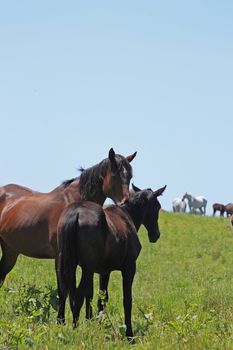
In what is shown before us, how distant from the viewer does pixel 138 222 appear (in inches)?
360

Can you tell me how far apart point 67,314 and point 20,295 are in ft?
3.06

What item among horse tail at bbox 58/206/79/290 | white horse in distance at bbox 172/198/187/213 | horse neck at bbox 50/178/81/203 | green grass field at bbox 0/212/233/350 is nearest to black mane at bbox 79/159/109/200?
horse neck at bbox 50/178/81/203

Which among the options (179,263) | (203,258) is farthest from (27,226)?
(203,258)

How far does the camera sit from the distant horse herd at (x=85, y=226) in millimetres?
7770

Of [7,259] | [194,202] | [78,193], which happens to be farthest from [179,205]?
[78,193]

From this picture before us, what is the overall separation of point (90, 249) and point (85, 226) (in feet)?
0.85

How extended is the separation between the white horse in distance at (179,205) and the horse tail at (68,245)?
4655 centimetres

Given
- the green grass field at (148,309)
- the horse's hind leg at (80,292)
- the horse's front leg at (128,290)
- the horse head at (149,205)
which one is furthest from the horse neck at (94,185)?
the horse's hind leg at (80,292)

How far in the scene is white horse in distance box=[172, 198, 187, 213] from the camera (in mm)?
54856

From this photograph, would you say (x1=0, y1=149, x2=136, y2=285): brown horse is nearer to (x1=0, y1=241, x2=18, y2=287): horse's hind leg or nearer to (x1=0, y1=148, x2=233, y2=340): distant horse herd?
(x1=0, y1=148, x2=233, y2=340): distant horse herd

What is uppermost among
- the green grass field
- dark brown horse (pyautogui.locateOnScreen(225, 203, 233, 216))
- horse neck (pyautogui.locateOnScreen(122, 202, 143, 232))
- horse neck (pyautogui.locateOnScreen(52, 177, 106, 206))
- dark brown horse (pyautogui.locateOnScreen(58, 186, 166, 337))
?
horse neck (pyautogui.locateOnScreen(52, 177, 106, 206))

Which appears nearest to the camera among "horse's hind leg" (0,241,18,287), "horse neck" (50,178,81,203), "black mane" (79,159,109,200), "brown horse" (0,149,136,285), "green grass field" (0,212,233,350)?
"green grass field" (0,212,233,350)

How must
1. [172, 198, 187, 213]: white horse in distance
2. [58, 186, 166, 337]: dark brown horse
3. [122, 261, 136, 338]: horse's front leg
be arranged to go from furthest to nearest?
[172, 198, 187, 213]: white horse in distance → [122, 261, 136, 338]: horse's front leg → [58, 186, 166, 337]: dark brown horse

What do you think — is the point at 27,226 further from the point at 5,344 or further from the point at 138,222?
the point at 5,344
